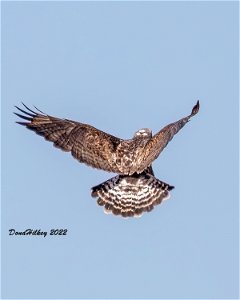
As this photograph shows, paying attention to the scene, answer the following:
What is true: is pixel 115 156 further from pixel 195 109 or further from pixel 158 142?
pixel 195 109

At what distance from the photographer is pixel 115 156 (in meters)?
15.3

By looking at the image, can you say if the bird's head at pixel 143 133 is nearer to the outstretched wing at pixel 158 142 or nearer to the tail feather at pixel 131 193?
the outstretched wing at pixel 158 142

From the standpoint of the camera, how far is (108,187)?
52.9ft

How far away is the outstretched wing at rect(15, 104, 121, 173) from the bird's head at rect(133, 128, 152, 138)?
0.98 feet

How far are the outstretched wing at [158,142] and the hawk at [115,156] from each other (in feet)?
0.06

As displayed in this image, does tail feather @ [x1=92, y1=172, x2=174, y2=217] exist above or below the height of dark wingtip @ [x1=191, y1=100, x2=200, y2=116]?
below

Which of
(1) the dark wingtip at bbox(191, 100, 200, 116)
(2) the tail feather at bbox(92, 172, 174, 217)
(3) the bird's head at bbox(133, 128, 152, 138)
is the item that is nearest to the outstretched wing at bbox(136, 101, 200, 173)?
(1) the dark wingtip at bbox(191, 100, 200, 116)

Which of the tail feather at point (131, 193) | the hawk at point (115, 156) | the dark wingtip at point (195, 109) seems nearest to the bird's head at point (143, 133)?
the hawk at point (115, 156)

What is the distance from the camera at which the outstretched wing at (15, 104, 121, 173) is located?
15.4 metres

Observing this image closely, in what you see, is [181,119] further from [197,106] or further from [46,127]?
[46,127]

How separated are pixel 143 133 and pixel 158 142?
2.62ft

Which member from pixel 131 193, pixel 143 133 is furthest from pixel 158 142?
pixel 131 193

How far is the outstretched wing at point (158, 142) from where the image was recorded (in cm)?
1470

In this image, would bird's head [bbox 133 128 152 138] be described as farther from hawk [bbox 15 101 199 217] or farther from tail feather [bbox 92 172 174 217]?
tail feather [bbox 92 172 174 217]
